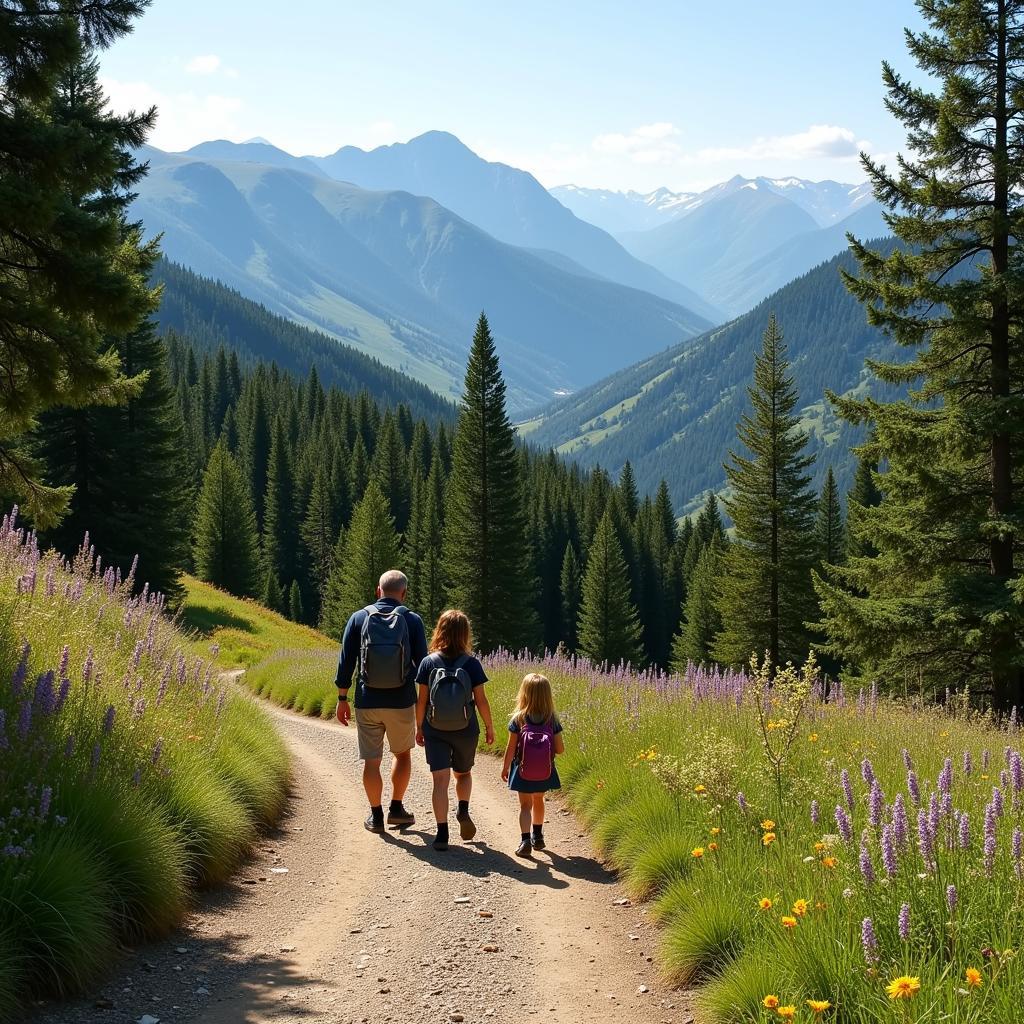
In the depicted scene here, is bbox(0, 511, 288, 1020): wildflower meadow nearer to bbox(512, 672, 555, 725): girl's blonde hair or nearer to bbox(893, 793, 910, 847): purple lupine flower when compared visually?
bbox(512, 672, 555, 725): girl's blonde hair

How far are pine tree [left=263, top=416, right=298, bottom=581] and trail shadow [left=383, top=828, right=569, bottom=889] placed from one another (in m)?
87.5

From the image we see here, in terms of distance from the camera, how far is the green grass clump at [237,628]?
29.3 m

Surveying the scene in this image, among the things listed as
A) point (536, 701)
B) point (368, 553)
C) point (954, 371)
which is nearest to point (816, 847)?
point (536, 701)

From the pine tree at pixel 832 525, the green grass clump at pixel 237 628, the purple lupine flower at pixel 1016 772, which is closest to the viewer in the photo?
the purple lupine flower at pixel 1016 772

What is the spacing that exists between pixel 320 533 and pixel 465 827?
84.9m

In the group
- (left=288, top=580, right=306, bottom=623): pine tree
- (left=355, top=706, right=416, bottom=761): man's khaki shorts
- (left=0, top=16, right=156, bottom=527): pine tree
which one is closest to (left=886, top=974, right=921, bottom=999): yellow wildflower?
(left=355, top=706, right=416, bottom=761): man's khaki shorts

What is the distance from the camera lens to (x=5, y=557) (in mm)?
9453

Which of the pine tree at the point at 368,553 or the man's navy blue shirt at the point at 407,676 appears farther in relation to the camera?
the pine tree at the point at 368,553

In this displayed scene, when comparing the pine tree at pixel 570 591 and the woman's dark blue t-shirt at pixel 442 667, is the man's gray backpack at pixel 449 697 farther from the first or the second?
the pine tree at pixel 570 591

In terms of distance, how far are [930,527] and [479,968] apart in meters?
13.9

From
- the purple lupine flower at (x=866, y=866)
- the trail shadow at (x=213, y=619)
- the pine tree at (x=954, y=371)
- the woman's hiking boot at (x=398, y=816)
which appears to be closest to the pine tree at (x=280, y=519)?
the trail shadow at (x=213, y=619)

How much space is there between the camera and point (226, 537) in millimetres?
61375

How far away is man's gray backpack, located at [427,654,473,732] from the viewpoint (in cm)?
830

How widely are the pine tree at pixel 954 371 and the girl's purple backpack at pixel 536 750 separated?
9714mm
